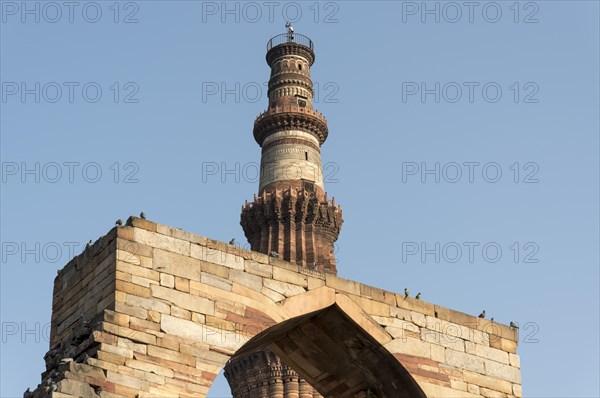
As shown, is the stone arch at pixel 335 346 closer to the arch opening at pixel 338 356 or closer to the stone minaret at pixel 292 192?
the arch opening at pixel 338 356

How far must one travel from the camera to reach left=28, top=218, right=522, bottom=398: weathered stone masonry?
1300 centimetres

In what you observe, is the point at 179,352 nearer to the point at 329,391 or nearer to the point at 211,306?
the point at 211,306

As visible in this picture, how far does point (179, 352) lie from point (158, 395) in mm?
610

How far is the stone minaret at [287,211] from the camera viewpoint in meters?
39.8

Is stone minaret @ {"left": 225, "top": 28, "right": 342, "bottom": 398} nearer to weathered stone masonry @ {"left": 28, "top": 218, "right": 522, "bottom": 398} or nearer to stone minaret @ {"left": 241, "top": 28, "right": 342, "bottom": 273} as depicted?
stone minaret @ {"left": 241, "top": 28, "right": 342, "bottom": 273}

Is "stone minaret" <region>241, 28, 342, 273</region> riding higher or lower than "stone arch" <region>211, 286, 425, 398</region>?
higher

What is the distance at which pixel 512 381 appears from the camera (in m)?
16.1

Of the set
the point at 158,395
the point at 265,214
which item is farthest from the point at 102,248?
the point at 265,214

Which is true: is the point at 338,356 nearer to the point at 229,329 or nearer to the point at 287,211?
the point at 229,329

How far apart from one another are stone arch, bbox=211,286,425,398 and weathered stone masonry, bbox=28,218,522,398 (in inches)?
0.7

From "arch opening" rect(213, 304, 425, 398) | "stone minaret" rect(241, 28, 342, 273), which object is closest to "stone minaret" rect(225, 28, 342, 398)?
"stone minaret" rect(241, 28, 342, 273)

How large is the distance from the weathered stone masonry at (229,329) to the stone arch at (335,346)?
2 cm

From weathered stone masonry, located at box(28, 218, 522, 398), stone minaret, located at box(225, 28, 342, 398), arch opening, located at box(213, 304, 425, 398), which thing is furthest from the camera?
stone minaret, located at box(225, 28, 342, 398)

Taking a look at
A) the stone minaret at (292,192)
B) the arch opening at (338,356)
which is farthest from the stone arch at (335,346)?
the stone minaret at (292,192)
